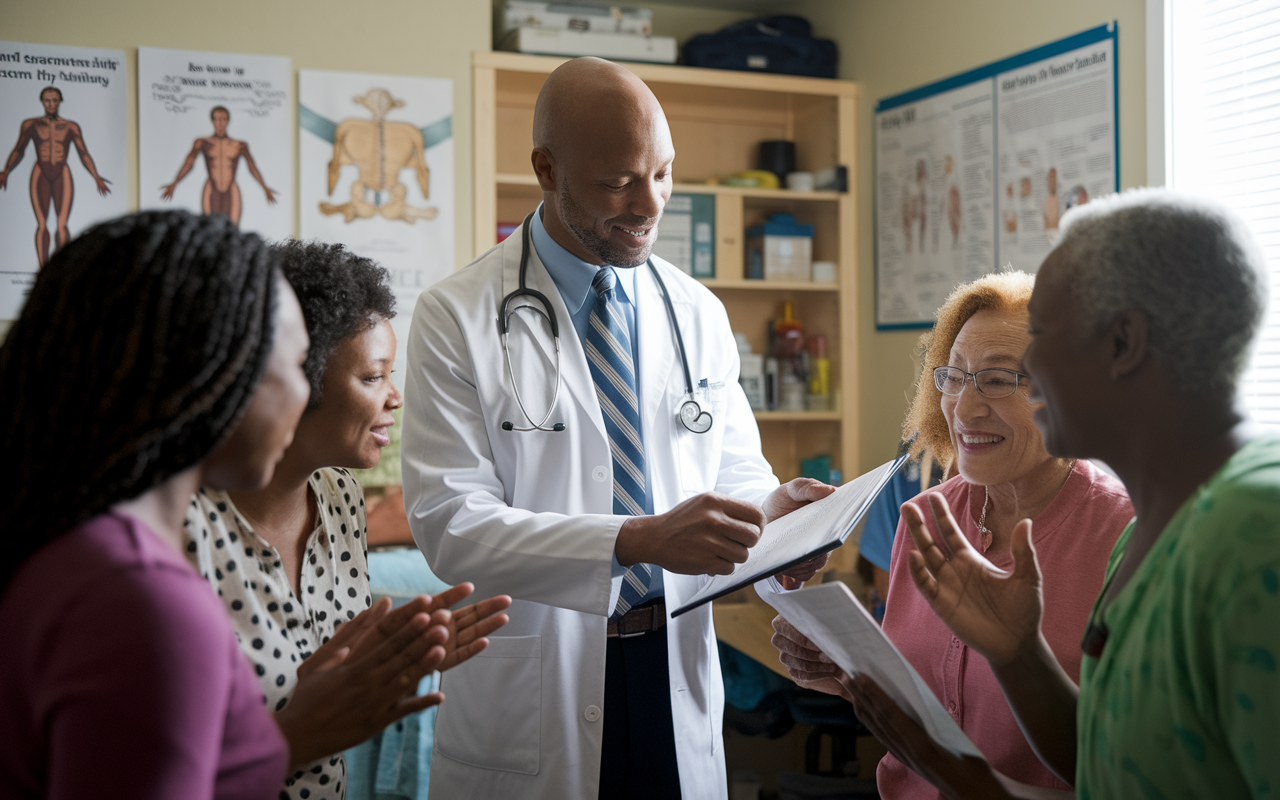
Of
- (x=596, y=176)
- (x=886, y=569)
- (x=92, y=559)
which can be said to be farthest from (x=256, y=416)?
(x=886, y=569)

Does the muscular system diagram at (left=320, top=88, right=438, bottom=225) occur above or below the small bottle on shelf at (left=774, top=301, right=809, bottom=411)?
above

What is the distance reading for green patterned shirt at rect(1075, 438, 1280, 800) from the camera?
72 centimetres

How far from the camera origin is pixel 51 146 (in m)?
3.14

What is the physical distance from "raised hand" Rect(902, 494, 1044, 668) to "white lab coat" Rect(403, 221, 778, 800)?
0.54 meters

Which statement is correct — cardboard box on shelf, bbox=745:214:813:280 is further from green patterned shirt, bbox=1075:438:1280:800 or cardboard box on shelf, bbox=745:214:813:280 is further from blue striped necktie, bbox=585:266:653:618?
green patterned shirt, bbox=1075:438:1280:800

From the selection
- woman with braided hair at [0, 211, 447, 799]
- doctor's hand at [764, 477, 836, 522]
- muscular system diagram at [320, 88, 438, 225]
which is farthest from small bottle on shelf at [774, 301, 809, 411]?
woman with braided hair at [0, 211, 447, 799]

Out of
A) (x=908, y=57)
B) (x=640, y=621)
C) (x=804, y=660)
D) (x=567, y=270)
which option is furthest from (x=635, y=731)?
(x=908, y=57)

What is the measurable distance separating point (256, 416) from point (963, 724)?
109 cm

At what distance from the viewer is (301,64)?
10.9 feet

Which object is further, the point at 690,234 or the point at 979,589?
the point at 690,234

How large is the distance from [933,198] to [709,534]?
100 inches

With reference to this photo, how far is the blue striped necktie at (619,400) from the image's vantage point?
1.74 m

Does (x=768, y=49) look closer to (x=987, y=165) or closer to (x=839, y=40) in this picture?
(x=839, y=40)

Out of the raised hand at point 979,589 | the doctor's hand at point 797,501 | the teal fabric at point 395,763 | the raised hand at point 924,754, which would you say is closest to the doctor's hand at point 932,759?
the raised hand at point 924,754
